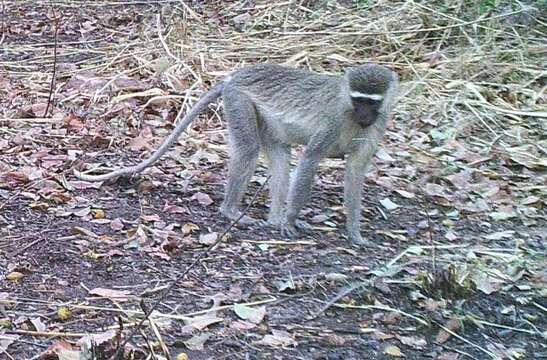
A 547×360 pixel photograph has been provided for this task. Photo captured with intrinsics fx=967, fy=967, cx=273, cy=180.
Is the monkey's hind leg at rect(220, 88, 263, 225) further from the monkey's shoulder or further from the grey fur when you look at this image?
the monkey's shoulder

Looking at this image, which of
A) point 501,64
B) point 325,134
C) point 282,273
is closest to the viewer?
point 282,273

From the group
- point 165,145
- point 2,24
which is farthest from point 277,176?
point 2,24

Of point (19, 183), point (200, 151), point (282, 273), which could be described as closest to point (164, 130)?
point (200, 151)

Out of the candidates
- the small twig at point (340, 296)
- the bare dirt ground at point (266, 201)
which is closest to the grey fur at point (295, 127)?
the bare dirt ground at point (266, 201)

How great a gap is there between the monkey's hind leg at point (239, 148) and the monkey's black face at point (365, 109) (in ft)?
2.42

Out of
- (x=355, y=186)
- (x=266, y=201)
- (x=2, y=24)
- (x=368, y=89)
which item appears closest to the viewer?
(x=368, y=89)

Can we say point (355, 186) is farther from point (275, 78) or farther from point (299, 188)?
point (275, 78)

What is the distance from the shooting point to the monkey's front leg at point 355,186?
6.50 metres

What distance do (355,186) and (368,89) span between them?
2.25ft

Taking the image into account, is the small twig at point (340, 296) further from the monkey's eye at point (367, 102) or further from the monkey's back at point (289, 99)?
the monkey's back at point (289, 99)

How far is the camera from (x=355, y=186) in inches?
257

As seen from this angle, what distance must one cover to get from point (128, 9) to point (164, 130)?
4897 mm

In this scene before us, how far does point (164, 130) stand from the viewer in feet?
27.8

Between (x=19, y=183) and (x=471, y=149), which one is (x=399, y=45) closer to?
(x=471, y=149)
